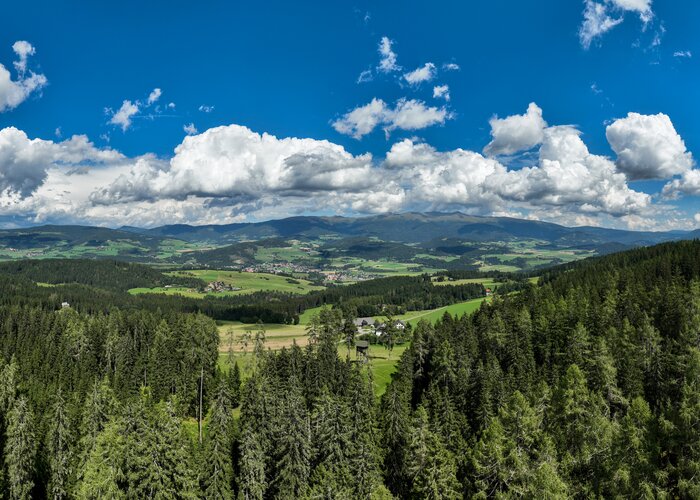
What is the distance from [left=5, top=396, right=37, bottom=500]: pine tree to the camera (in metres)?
56.7

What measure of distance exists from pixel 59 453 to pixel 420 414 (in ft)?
158

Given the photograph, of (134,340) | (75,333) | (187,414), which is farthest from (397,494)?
(75,333)

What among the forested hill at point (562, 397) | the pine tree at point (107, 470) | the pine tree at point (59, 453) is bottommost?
the pine tree at point (59, 453)

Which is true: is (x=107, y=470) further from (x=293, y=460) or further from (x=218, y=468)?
(x=293, y=460)

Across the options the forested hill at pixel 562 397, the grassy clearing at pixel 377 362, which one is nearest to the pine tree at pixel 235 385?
the grassy clearing at pixel 377 362

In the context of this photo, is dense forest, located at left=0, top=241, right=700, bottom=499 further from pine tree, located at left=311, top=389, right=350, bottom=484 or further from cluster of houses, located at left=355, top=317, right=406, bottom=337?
cluster of houses, located at left=355, top=317, right=406, bottom=337

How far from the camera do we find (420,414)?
2098 inches

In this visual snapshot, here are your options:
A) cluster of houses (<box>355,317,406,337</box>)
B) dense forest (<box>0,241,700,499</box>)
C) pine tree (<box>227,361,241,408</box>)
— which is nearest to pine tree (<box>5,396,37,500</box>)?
dense forest (<box>0,241,700,499</box>)

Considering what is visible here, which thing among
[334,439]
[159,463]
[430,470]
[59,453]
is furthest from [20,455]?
[430,470]

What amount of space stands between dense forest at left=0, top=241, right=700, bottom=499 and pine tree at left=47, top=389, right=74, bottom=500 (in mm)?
262

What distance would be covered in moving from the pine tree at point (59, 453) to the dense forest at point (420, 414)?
26cm

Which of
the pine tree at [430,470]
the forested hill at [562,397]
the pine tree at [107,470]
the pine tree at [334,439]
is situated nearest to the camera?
the forested hill at [562,397]

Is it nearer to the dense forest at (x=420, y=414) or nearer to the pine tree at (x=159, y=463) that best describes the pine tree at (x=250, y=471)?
the dense forest at (x=420, y=414)

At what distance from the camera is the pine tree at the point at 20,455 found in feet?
186
